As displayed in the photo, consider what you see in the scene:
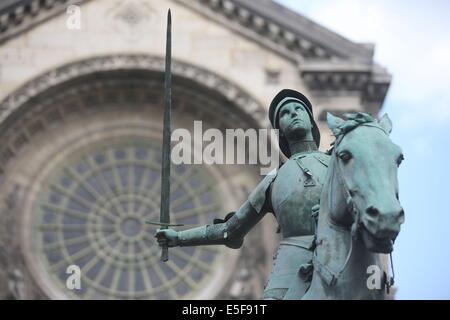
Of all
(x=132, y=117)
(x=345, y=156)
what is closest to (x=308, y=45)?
(x=132, y=117)

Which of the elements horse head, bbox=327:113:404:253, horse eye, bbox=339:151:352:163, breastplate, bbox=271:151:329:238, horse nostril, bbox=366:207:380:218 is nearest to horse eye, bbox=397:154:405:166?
horse head, bbox=327:113:404:253

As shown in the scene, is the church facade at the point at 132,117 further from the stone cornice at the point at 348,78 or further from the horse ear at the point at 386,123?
the horse ear at the point at 386,123

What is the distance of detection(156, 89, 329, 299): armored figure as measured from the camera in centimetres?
662

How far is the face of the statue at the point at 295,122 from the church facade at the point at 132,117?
53.1 ft

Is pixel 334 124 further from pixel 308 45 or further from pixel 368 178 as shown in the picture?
pixel 308 45

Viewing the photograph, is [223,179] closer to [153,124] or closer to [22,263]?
[153,124]

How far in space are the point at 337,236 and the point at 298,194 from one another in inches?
25.3

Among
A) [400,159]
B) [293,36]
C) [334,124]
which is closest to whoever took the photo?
[400,159]

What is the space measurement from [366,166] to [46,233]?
20.2m

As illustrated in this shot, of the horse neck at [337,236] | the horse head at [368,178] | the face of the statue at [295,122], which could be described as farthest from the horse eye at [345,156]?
the face of the statue at [295,122]

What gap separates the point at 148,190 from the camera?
85.8ft

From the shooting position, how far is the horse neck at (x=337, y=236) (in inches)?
236

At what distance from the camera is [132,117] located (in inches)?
1026

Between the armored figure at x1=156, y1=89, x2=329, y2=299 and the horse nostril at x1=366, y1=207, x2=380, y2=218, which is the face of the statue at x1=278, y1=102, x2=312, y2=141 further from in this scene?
the horse nostril at x1=366, y1=207, x2=380, y2=218
